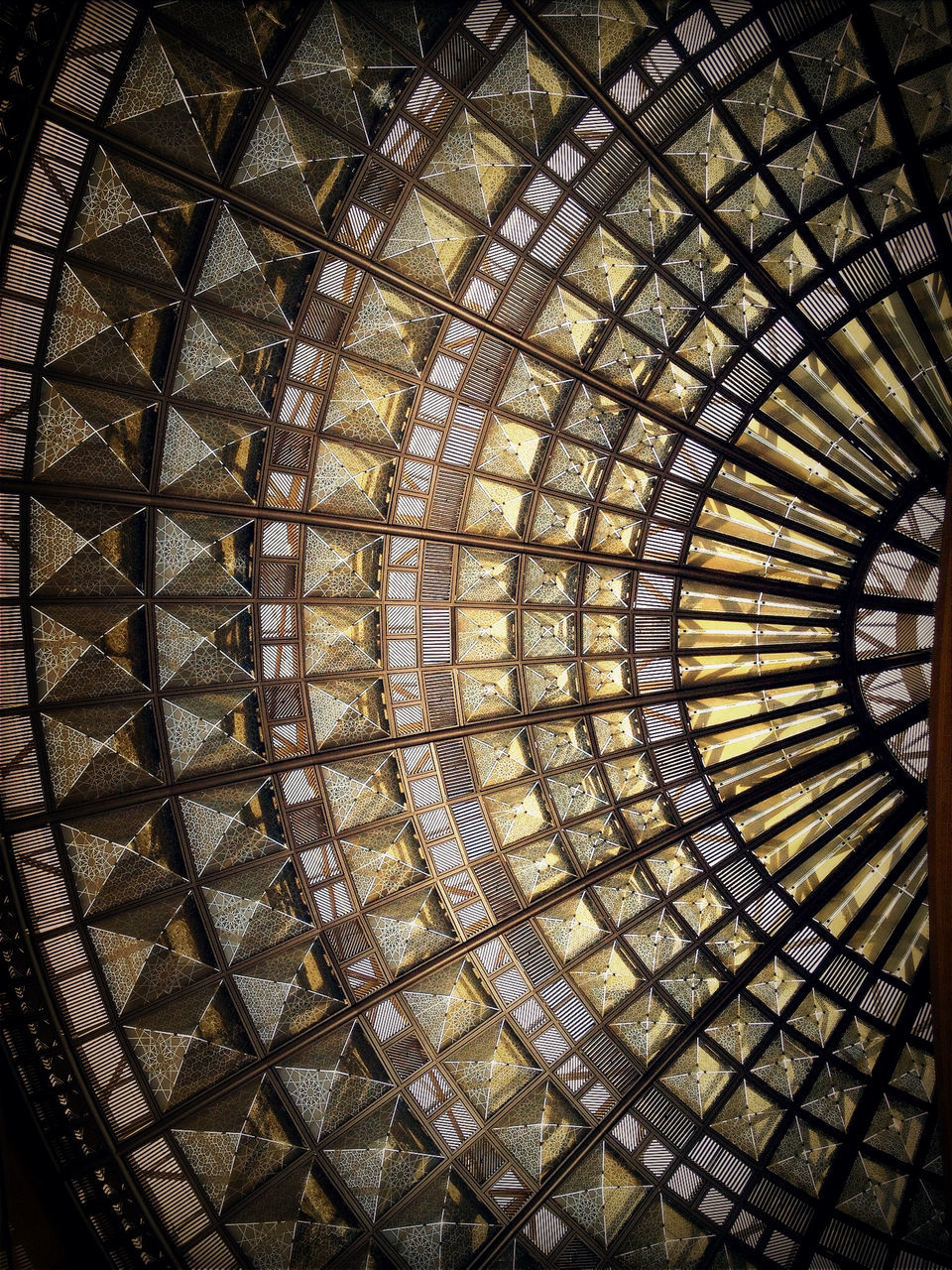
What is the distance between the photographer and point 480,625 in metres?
25.9

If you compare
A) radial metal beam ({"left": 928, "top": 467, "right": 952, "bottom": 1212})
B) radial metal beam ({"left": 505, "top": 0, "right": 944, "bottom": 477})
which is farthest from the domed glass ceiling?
radial metal beam ({"left": 928, "top": 467, "right": 952, "bottom": 1212})

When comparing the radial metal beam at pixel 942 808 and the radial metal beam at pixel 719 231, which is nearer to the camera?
the radial metal beam at pixel 942 808

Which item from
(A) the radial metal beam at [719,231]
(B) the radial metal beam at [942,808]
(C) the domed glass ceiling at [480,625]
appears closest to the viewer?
(B) the radial metal beam at [942,808]

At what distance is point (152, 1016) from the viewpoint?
21938 millimetres

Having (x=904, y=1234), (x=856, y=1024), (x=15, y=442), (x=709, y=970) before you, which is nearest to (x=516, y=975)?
(x=709, y=970)

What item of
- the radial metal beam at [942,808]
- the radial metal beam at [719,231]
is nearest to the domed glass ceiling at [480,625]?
the radial metal beam at [719,231]

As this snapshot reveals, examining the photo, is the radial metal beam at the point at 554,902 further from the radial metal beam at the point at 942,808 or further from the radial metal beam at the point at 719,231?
the radial metal beam at the point at 942,808

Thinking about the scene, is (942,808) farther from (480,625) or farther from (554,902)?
(554,902)

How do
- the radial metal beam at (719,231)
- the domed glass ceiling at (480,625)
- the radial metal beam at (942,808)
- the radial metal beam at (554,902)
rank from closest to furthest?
the radial metal beam at (942,808) < the radial metal beam at (719,231) < the domed glass ceiling at (480,625) < the radial metal beam at (554,902)

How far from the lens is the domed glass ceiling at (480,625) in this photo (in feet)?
61.7

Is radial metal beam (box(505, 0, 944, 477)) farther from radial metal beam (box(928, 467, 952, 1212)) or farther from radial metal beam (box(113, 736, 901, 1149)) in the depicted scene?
radial metal beam (box(928, 467, 952, 1212))

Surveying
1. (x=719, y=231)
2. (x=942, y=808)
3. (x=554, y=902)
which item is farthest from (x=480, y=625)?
(x=942, y=808)

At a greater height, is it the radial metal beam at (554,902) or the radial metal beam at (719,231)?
the radial metal beam at (719,231)

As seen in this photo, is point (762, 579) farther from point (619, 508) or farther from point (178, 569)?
point (178, 569)
